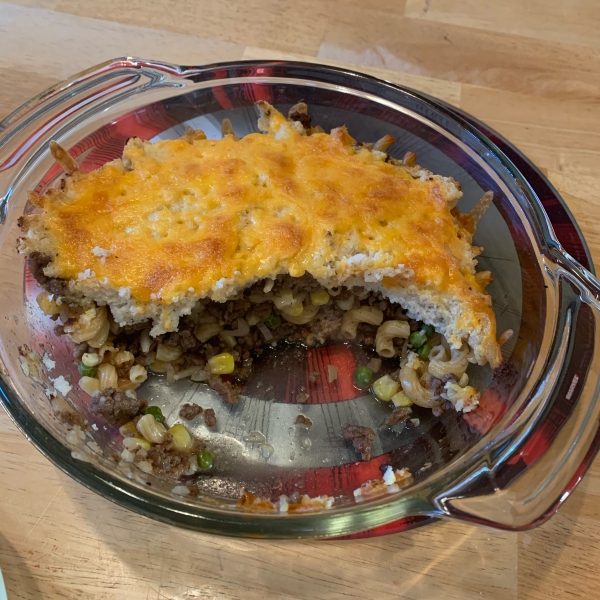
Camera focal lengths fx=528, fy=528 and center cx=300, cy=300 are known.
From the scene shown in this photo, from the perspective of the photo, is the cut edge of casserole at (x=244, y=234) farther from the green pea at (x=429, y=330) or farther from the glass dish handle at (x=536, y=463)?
the glass dish handle at (x=536, y=463)

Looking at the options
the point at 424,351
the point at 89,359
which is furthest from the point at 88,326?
the point at 424,351

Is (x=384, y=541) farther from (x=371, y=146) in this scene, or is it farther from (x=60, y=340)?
(x=371, y=146)

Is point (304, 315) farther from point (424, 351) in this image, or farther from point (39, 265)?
point (39, 265)

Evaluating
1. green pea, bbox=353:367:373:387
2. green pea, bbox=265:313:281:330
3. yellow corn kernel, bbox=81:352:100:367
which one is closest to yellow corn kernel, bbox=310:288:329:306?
green pea, bbox=265:313:281:330

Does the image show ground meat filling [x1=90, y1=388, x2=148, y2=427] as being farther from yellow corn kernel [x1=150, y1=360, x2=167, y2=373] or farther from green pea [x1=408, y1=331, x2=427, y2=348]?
green pea [x1=408, y1=331, x2=427, y2=348]

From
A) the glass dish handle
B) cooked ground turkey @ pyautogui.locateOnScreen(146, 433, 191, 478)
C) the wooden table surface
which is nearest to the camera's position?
the glass dish handle

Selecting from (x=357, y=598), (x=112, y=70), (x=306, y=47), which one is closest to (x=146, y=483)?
(x=357, y=598)
